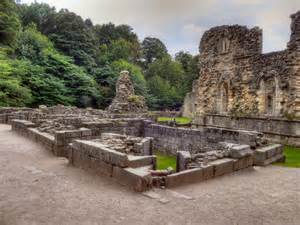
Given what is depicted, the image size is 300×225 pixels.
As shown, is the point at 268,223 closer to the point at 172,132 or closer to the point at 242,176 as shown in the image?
the point at 242,176

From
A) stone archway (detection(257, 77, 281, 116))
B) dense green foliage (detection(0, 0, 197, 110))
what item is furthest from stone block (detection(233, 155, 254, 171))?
dense green foliage (detection(0, 0, 197, 110))

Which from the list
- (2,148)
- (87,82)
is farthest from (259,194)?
(87,82)

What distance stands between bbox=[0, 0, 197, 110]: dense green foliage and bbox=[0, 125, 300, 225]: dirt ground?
1239 centimetres

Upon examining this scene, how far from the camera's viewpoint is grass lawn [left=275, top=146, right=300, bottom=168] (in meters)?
8.84

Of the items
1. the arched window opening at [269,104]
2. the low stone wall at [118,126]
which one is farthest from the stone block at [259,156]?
the arched window opening at [269,104]

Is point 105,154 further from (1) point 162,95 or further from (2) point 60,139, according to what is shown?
(1) point 162,95

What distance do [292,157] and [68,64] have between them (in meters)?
29.1

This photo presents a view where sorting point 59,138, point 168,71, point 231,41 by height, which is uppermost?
point 168,71

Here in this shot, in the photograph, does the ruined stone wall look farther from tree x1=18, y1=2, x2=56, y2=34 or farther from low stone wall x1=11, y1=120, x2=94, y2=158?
tree x1=18, y1=2, x2=56, y2=34

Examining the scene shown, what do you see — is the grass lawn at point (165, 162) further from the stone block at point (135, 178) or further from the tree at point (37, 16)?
the tree at point (37, 16)

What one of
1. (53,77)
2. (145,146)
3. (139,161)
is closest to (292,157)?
(145,146)

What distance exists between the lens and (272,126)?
43.3 ft

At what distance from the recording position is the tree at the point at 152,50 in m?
65.8

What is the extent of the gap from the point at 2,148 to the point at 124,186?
20.4 feet
